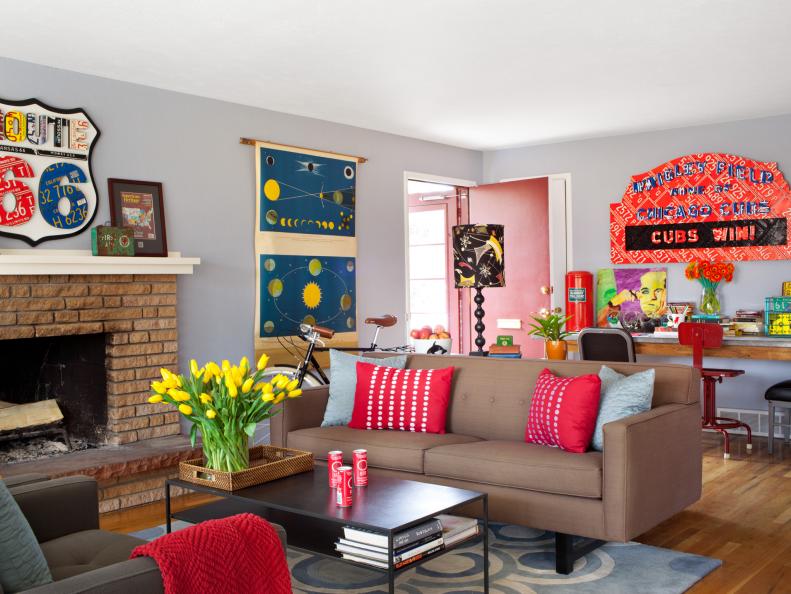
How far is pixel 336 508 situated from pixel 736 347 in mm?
3961

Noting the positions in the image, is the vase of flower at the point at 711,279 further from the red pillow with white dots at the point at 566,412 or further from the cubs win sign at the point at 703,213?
the red pillow with white dots at the point at 566,412

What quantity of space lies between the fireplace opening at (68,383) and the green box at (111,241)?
55 centimetres

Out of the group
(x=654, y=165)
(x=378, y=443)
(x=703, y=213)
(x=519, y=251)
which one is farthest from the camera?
(x=519, y=251)

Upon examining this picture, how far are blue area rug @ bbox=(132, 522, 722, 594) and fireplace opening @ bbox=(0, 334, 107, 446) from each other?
195cm

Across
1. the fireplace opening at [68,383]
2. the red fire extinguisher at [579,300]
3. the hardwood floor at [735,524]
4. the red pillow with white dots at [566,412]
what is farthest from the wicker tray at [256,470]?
the red fire extinguisher at [579,300]

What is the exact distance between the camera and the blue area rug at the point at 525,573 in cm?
315

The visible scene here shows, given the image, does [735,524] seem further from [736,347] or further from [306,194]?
[306,194]

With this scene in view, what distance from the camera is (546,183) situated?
724 cm

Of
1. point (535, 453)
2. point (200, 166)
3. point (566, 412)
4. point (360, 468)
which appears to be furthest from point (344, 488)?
point (200, 166)

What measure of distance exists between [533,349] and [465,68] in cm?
329

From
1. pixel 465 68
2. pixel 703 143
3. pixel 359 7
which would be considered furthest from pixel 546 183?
pixel 359 7

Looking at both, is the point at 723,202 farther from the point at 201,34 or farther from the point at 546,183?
the point at 201,34

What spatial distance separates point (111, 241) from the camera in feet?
15.5

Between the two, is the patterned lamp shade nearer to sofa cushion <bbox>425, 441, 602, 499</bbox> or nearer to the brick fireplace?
sofa cushion <bbox>425, 441, 602, 499</bbox>
